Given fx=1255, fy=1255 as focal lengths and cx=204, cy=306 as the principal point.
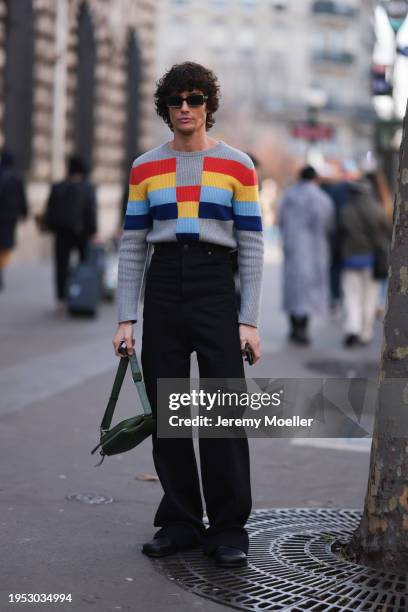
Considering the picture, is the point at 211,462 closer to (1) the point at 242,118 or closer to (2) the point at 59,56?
(2) the point at 59,56

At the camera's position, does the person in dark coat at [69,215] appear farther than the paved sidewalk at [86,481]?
Yes

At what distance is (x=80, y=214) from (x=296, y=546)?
409 inches

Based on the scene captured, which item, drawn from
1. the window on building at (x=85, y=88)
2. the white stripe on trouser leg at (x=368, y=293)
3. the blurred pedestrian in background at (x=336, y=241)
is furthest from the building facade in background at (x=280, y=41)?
the white stripe on trouser leg at (x=368, y=293)

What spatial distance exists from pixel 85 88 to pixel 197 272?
21.2 meters

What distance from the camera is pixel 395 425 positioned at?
189 inches

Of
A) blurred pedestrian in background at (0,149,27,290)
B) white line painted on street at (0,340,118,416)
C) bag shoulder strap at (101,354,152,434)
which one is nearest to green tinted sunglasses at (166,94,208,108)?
bag shoulder strap at (101,354,152,434)

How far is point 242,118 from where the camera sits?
3147 inches

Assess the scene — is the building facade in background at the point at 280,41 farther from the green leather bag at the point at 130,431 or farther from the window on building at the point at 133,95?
the green leather bag at the point at 130,431

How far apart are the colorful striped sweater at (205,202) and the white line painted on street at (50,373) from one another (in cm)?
340

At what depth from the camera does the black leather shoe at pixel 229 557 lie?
4.82 metres

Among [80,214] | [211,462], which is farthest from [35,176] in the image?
[211,462]

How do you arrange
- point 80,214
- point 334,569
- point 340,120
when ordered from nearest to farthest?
point 334,569 → point 80,214 → point 340,120

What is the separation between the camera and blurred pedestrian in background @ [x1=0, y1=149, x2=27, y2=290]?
16594 millimetres

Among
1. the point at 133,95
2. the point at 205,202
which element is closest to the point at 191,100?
the point at 205,202
